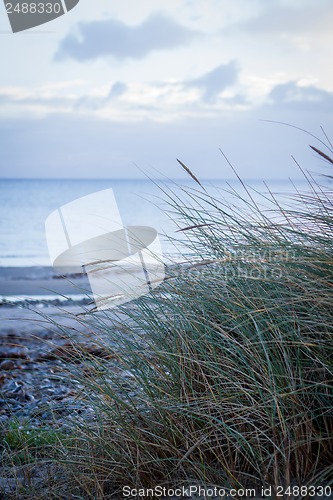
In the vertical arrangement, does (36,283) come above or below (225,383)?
above

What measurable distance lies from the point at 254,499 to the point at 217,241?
3.35 feet

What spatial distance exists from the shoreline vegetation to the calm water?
44 cm

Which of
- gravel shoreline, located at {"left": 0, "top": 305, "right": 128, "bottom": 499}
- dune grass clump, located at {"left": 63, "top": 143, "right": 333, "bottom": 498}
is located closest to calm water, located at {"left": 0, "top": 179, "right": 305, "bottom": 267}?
dune grass clump, located at {"left": 63, "top": 143, "right": 333, "bottom": 498}

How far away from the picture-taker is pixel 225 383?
5.87ft

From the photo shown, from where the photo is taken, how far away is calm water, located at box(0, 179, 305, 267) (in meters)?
4.26

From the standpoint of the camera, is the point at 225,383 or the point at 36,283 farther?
the point at 36,283

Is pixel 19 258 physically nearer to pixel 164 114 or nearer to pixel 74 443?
pixel 164 114

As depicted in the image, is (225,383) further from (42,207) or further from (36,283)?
(42,207)

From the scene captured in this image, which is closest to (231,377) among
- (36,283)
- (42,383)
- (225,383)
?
(225,383)

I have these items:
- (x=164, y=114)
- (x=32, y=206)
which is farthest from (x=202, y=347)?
(x=32, y=206)

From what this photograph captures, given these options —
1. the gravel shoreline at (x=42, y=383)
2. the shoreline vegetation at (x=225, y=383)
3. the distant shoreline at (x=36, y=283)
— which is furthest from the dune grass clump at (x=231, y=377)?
the distant shoreline at (x=36, y=283)

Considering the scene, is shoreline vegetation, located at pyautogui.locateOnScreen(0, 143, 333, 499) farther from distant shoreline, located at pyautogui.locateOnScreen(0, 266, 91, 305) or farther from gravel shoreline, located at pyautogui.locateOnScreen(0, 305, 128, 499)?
distant shoreline, located at pyautogui.locateOnScreen(0, 266, 91, 305)

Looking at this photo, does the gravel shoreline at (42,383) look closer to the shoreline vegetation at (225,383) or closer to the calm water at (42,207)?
the shoreline vegetation at (225,383)

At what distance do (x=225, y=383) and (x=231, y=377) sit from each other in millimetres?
124
